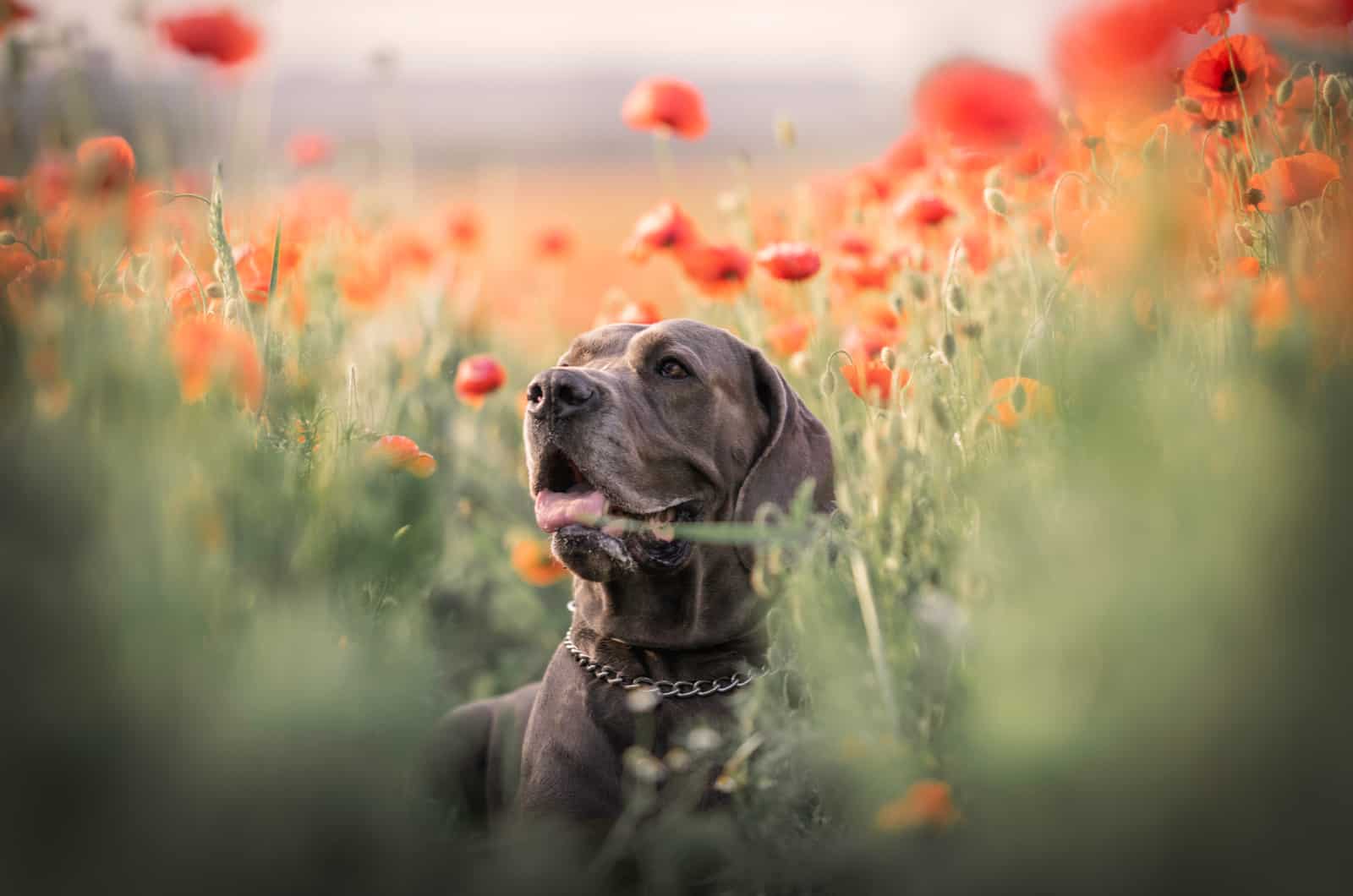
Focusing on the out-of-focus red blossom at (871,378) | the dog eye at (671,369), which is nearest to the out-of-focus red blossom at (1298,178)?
the out-of-focus red blossom at (871,378)

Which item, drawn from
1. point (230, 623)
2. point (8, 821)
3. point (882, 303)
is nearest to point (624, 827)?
point (230, 623)

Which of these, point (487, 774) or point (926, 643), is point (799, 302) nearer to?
point (487, 774)

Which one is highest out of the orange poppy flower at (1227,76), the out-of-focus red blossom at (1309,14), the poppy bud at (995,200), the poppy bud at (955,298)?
the out-of-focus red blossom at (1309,14)

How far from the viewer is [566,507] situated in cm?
267

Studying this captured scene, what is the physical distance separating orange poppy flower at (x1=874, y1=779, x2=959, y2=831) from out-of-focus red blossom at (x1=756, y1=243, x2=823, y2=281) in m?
1.69

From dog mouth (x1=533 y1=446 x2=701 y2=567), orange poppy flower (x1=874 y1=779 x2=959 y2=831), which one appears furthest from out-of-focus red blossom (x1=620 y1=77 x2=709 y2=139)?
orange poppy flower (x1=874 y1=779 x2=959 y2=831)

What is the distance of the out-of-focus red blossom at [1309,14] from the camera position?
193 cm

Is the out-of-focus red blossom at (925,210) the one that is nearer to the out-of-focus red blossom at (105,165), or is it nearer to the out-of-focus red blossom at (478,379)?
the out-of-focus red blossom at (478,379)

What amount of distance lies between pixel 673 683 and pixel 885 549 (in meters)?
0.83

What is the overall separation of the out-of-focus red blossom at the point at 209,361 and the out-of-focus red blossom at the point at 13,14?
53 cm

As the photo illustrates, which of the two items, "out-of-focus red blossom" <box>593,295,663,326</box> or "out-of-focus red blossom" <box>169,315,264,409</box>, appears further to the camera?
"out-of-focus red blossom" <box>593,295,663,326</box>

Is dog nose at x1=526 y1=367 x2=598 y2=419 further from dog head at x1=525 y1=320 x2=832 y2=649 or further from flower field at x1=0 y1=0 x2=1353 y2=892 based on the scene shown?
flower field at x1=0 y1=0 x2=1353 y2=892

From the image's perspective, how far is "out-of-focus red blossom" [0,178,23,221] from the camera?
181cm

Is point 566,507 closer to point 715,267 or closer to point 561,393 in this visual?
point 561,393
